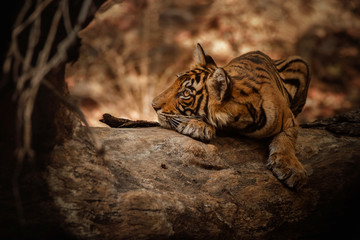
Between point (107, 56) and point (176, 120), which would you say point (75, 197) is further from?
point (107, 56)

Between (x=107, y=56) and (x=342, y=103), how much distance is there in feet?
16.1

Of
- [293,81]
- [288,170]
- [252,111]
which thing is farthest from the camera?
[293,81]

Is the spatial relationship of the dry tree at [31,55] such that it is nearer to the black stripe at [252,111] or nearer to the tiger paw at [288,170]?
the tiger paw at [288,170]

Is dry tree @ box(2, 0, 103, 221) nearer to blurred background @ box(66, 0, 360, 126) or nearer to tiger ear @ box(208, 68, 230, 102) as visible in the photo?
tiger ear @ box(208, 68, 230, 102)

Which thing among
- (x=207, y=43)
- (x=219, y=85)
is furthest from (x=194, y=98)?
(x=207, y=43)

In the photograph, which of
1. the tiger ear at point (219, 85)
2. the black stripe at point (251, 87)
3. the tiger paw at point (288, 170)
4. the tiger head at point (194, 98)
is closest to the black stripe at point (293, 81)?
the black stripe at point (251, 87)

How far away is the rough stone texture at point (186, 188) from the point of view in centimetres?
168

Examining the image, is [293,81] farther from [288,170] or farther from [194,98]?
[288,170]

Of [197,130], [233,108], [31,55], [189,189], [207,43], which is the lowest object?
[189,189]

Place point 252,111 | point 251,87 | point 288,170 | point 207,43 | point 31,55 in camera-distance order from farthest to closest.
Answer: point 207,43 < point 251,87 < point 252,111 < point 288,170 < point 31,55

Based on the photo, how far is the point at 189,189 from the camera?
2.11 metres

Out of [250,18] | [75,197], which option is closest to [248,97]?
[75,197]

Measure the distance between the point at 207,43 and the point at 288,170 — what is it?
228 inches

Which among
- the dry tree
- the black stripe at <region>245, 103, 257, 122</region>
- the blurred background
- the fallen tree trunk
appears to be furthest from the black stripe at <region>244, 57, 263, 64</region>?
the blurred background
